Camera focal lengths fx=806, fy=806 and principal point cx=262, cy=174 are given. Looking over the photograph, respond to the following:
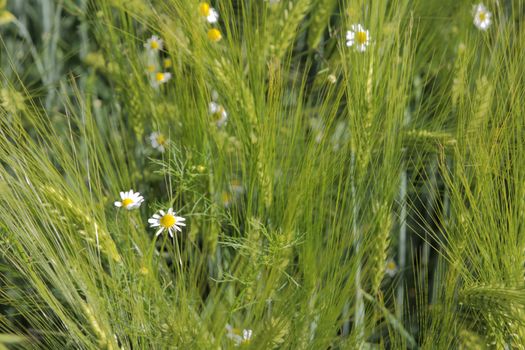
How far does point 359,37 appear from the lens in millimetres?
912

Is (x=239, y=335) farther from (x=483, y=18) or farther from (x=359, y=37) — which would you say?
(x=483, y=18)

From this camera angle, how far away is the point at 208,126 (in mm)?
957

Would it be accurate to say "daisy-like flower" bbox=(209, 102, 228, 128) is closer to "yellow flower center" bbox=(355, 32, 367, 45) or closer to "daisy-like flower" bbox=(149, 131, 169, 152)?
"daisy-like flower" bbox=(149, 131, 169, 152)

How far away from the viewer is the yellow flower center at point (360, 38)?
896 millimetres

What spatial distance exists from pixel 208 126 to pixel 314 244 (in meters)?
0.19

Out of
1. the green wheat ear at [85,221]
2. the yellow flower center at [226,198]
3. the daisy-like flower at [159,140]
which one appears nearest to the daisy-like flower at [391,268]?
the yellow flower center at [226,198]

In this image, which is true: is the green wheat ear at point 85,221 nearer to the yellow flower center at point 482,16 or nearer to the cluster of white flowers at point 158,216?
the cluster of white flowers at point 158,216

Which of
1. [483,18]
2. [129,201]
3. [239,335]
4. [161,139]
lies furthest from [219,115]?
[483,18]

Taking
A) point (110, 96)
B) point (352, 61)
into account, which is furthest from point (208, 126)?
point (110, 96)

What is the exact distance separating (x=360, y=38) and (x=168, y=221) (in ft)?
0.97

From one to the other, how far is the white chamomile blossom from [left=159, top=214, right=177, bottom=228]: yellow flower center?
0.13 m

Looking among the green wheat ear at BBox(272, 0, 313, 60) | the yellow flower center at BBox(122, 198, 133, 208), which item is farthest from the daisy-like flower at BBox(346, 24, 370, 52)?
the yellow flower center at BBox(122, 198, 133, 208)

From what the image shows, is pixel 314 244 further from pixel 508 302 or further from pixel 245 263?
pixel 508 302

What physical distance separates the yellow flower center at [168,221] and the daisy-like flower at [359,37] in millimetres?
277
